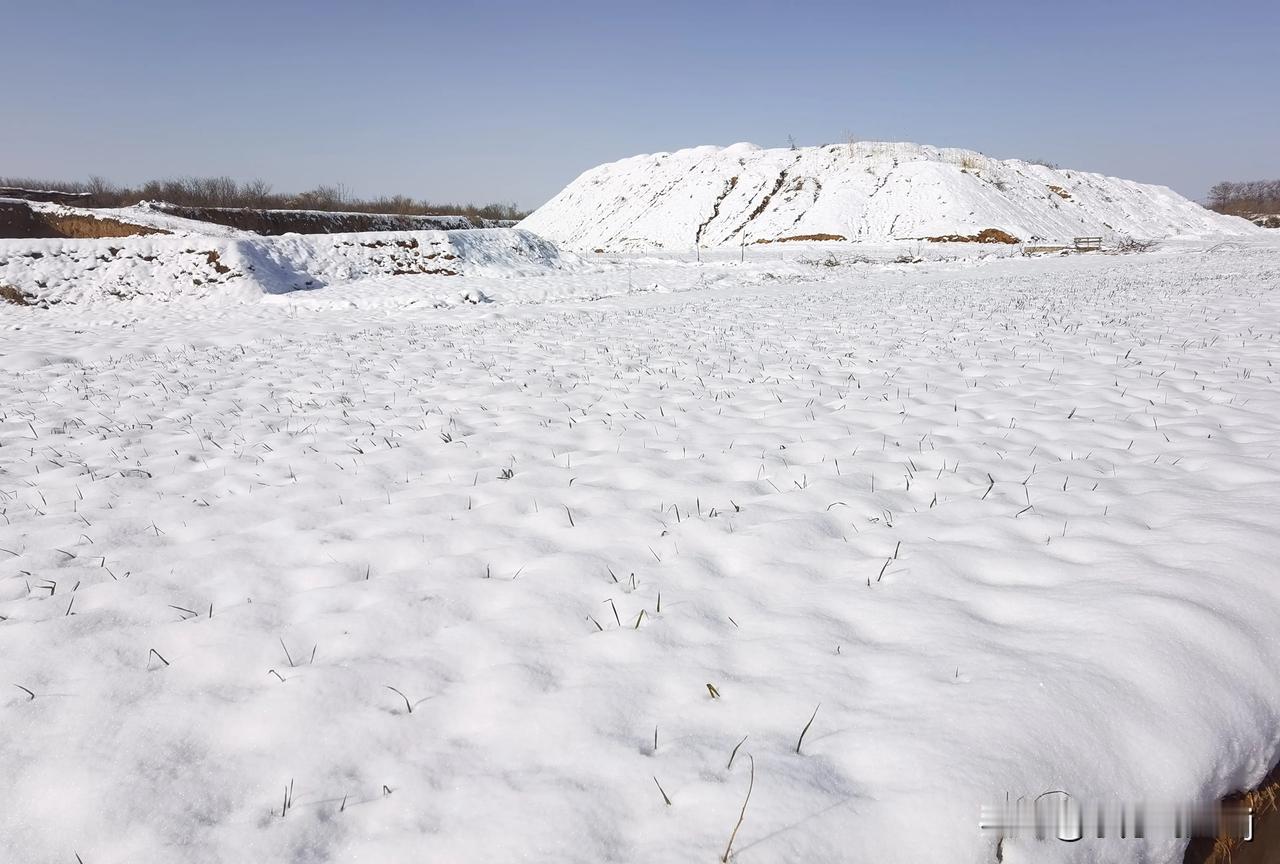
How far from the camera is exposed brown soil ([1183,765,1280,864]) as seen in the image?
2.35 metres

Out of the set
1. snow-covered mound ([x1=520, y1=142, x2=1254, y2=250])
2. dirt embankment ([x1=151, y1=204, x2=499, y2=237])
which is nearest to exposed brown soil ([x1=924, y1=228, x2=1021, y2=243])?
snow-covered mound ([x1=520, y1=142, x2=1254, y2=250])

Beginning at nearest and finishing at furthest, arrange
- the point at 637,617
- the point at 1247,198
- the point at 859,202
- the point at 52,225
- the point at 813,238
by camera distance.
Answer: the point at 637,617 → the point at 52,225 → the point at 813,238 → the point at 859,202 → the point at 1247,198

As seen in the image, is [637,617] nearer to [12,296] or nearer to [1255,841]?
[1255,841]

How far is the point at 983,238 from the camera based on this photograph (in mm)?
53312

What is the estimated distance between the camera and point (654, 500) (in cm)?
469

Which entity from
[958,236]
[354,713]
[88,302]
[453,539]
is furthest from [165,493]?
[958,236]

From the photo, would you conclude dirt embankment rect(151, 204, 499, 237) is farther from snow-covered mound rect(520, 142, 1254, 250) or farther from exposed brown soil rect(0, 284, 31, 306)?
snow-covered mound rect(520, 142, 1254, 250)

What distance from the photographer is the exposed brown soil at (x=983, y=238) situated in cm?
5253

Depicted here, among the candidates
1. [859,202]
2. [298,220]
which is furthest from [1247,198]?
[298,220]

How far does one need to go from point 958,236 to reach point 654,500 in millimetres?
58411

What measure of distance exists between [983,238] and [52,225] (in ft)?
195

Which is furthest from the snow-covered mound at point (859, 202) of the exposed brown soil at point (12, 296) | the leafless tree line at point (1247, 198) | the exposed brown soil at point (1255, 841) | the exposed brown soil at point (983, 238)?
the exposed brown soil at point (1255, 841)

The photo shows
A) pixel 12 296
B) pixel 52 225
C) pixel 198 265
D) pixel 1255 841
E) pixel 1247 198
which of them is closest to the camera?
pixel 1255 841

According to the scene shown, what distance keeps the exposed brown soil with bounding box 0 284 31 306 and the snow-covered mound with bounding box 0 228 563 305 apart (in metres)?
0.16
